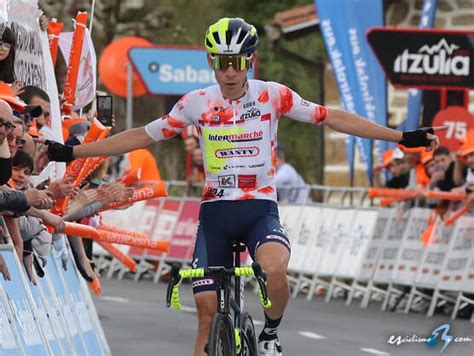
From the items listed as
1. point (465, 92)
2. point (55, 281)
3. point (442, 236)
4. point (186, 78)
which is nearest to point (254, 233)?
point (55, 281)

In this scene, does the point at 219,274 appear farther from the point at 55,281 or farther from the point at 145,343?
the point at 145,343

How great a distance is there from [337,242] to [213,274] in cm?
1177

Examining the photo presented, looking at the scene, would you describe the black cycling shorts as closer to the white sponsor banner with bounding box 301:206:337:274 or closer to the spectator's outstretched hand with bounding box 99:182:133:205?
the spectator's outstretched hand with bounding box 99:182:133:205

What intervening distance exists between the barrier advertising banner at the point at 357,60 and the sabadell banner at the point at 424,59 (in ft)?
11.0

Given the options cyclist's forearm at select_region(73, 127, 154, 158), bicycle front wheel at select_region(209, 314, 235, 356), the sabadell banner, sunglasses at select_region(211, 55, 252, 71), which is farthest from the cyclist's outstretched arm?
the sabadell banner

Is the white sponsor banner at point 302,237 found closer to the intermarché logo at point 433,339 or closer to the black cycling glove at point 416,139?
the intermarché logo at point 433,339

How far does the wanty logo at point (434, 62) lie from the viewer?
72.0 ft

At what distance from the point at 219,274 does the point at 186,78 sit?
18.8 meters

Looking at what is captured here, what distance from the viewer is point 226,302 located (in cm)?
1061

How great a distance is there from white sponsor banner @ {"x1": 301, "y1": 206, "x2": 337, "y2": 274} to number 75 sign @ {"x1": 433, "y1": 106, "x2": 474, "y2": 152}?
168 centimetres

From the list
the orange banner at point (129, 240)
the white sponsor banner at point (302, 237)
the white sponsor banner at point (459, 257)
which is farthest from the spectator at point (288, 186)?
the orange banner at point (129, 240)

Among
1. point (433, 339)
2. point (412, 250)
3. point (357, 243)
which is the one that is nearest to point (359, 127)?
point (433, 339)

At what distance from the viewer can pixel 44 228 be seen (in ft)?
40.5

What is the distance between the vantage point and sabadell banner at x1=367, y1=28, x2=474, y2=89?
21.9 meters
